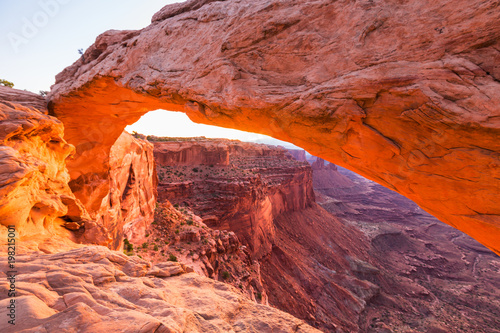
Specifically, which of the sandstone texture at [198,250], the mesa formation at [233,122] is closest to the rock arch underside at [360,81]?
the mesa formation at [233,122]

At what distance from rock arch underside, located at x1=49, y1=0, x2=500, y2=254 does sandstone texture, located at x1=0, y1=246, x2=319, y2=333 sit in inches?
143

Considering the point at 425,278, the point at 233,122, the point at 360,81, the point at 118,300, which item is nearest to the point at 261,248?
the point at 233,122

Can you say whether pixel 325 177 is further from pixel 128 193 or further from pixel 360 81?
pixel 360 81

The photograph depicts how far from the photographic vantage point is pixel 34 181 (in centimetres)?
476

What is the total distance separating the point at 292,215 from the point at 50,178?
32526mm

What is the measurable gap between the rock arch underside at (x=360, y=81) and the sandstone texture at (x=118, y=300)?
11.9 ft

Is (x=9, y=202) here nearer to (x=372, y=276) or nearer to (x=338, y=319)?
(x=338, y=319)

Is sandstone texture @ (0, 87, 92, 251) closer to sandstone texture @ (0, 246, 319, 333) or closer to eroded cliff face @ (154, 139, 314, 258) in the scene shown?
sandstone texture @ (0, 246, 319, 333)

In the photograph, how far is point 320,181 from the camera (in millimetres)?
73062

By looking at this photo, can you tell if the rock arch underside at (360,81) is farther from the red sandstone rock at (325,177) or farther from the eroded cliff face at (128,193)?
the red sandstone rock at (325,177)

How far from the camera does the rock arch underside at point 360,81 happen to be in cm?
301

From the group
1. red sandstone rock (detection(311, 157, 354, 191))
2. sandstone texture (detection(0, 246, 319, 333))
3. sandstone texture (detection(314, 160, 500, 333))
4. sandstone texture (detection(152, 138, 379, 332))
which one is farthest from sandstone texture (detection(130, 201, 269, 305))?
red sandstone rock (detection(311, 157, 354, 191))

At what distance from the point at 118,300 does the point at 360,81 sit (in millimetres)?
5062

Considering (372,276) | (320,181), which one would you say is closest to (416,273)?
(372,276)
